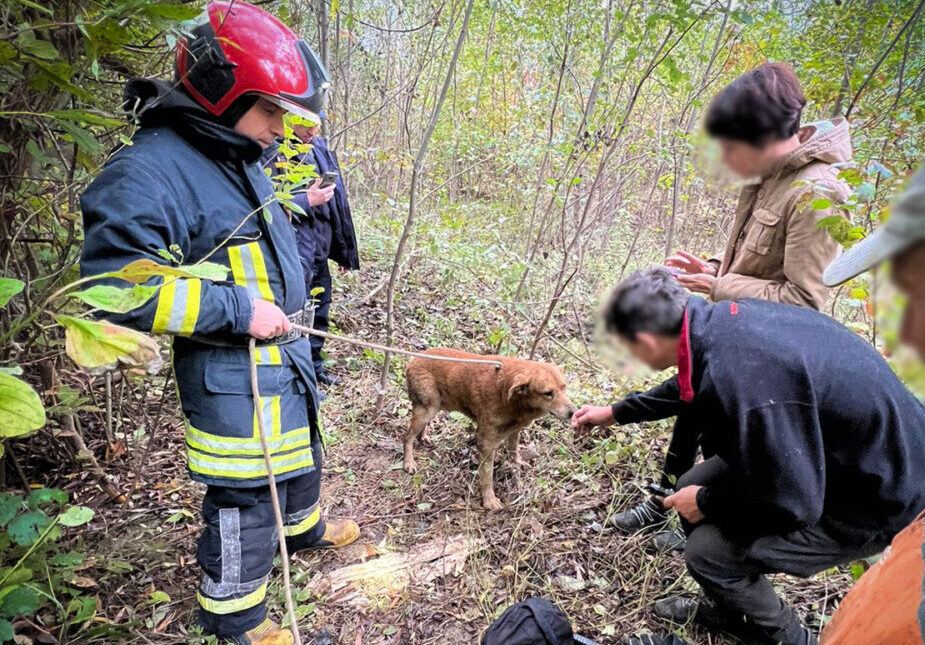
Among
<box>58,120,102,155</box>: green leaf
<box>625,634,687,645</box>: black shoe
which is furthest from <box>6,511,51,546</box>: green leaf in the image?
<box>625,634,687,645</box>: black shoe

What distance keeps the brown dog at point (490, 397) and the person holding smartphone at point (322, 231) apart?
1267 millimetres

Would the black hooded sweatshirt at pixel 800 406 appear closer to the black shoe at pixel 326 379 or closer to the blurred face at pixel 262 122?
the blurred face at pixel 262 122

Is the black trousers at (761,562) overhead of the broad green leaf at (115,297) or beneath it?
beneath

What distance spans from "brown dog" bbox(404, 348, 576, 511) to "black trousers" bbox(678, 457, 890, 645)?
4.44 feet

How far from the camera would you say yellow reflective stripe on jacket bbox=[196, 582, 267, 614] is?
8.38ft

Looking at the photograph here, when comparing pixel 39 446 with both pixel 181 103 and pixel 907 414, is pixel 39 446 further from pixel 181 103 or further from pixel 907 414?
pixel 907 414

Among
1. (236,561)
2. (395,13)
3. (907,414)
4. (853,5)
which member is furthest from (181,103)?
(395,13)

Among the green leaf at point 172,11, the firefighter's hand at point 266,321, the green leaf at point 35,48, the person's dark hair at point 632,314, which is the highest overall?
the green leaf at point 172,11

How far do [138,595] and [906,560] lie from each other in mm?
3831

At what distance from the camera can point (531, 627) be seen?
263cm

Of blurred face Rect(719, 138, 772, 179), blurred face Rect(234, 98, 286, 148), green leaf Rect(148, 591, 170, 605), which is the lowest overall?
green leaf Rect(148, 591, 170, 605)

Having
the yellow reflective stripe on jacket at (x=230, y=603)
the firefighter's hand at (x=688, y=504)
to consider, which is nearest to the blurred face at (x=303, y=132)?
the yellow reflective stripe on jacket at (x=230, y=603)

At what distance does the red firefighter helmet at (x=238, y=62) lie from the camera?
2.17 meters

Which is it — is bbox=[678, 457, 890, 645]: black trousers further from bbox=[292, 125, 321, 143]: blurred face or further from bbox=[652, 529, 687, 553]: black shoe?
bbox=[292, 125, 321, 143]: blurred face
